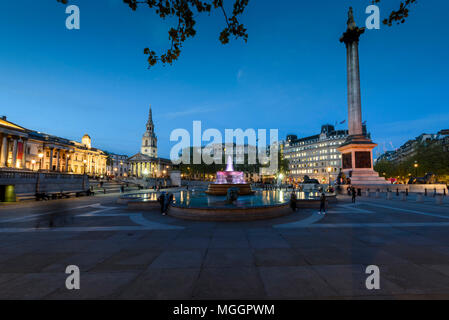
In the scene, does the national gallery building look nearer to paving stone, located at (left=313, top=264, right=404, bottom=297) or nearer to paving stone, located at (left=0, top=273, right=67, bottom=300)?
paving stone, located at (left=0, top=273, right=67, bottom=300)

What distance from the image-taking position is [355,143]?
35.9m

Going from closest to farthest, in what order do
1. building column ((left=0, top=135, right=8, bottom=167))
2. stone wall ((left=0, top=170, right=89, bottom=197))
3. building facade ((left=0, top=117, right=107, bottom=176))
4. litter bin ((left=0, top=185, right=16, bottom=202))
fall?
litter bin ((left=0, top=185, right=16, bottom=202)) < stone wall ((left=0, top=170, right=89, bottom=197)) < building column ((left=0, top=135, right=8, bottom=167)) < building facade ((left=0, top=117, right=107, bottom=176))

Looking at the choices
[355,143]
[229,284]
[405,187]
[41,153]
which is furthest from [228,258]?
[405,187]

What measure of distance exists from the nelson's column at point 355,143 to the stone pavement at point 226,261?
26875 mm

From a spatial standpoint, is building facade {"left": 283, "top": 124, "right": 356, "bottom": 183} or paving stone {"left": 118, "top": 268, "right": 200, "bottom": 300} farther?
building facade {"left": 283, "top": 124, "right": 356, "bottom": 183}

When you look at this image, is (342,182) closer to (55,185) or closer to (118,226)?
(118,226)

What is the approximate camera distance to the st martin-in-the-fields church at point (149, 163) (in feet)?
388

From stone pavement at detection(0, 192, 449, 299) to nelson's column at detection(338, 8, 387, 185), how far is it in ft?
88.2

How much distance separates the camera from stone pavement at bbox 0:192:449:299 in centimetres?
457

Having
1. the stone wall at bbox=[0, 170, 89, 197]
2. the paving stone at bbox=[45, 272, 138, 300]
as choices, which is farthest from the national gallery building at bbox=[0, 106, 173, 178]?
the paving stone at bbox=[45, 272, 138, 300]

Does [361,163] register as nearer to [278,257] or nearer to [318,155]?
[278,257]

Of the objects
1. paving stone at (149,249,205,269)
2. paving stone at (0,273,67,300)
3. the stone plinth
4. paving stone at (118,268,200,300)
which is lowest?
paving stone at (149,249,205,269)
